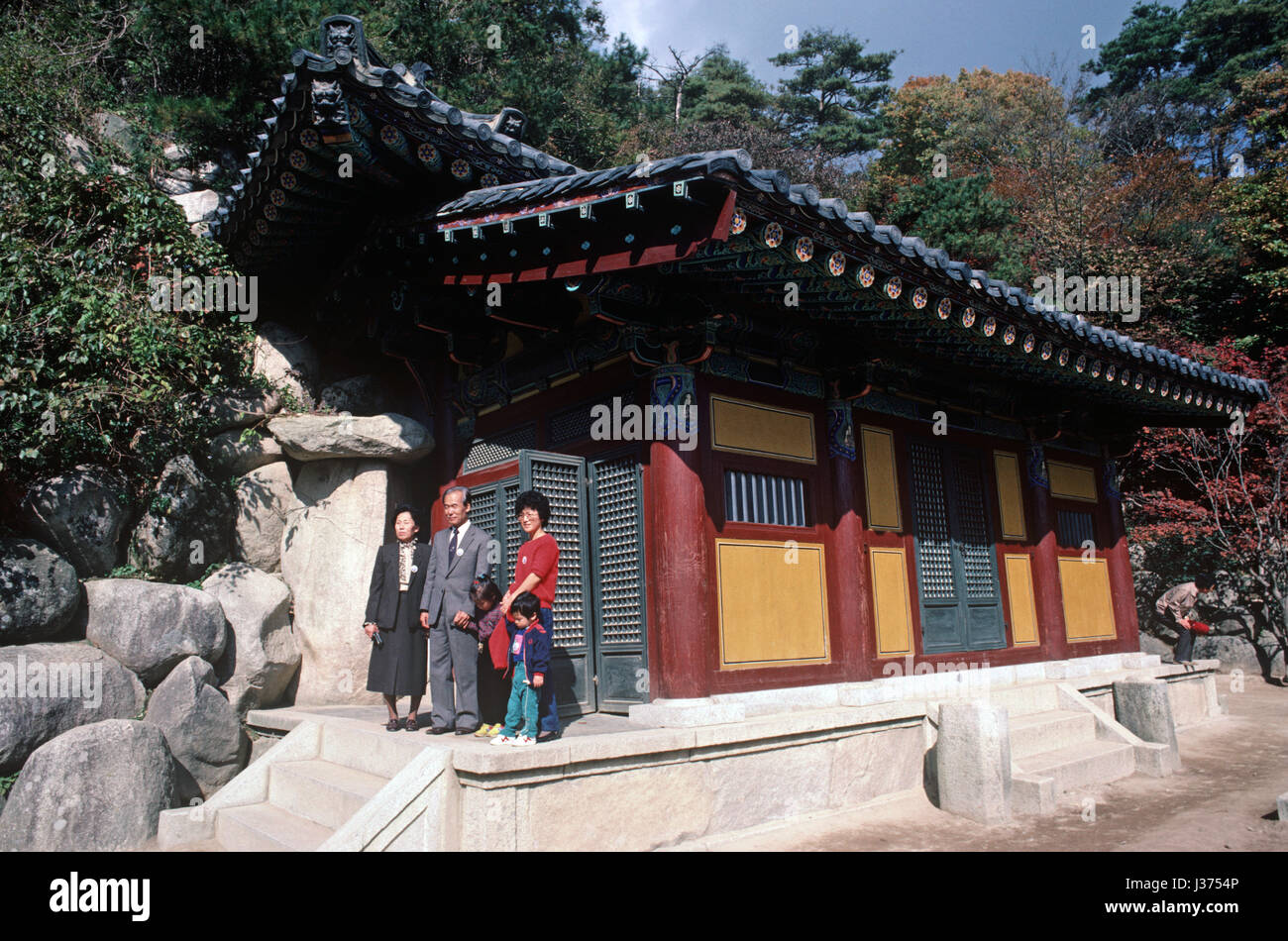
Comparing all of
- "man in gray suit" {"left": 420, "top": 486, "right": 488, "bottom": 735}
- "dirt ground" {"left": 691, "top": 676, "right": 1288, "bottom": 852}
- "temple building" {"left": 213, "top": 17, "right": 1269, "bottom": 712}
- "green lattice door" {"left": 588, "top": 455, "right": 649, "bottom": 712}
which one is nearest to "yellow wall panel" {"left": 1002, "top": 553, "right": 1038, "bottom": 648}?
"temple building" {"left": 213, "top": 17, "right": 1269, "bottom": 712}

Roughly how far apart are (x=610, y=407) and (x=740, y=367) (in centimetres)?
118

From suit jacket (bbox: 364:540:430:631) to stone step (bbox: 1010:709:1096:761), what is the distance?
5.53 metres

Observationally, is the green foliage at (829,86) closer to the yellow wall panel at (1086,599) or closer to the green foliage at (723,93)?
the green foliage at (723,93)

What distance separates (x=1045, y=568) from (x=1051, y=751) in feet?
9.06

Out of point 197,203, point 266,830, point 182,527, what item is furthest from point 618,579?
point 197,203

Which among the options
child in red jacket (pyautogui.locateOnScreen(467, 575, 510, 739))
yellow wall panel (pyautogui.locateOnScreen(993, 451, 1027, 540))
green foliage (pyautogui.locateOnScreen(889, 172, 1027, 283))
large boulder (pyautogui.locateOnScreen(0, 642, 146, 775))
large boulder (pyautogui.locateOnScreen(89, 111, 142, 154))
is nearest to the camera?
child in red jacket (pyautogui.locateOnScreen(467, 575, 510, 739))

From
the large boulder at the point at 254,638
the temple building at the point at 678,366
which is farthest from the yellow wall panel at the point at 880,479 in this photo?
the large boulder at the point at 254,638

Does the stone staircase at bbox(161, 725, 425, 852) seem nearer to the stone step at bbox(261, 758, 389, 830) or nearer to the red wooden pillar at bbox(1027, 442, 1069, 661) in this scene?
the stone step at bbox(261, 758, 389, 830)

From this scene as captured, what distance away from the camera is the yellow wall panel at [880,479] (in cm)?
813

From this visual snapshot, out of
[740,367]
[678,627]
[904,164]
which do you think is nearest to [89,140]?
[740,367]

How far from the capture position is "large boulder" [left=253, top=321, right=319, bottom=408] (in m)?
9.31

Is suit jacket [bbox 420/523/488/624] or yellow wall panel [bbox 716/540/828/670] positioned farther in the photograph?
yellow wall panel [bbox 716/540/828/670]

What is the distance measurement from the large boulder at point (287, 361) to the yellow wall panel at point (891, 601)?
252 inches

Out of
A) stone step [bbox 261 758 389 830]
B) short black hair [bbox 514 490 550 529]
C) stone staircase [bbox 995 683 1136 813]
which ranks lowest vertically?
stone staircase [bbox 995 683 1136 813]
